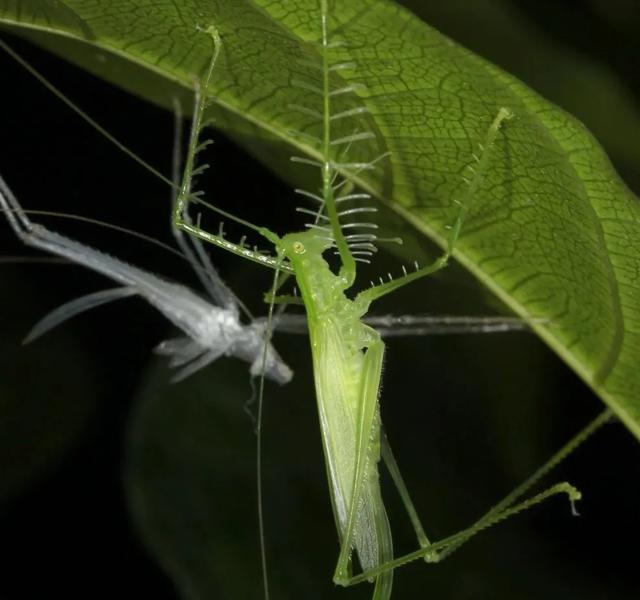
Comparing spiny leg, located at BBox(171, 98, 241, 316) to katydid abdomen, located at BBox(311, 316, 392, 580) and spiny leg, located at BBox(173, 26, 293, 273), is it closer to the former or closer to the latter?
spiny leg, located at BBox(173, 26, 293, 273)

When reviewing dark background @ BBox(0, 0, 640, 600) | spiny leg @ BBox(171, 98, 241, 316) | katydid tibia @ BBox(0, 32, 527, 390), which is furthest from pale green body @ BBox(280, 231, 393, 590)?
spiny leg @ BBox(171, 98, 241, 316)

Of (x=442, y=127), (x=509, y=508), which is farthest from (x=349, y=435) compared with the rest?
(x=442, y=127)

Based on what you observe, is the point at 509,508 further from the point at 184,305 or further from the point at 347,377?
the point at 184,305

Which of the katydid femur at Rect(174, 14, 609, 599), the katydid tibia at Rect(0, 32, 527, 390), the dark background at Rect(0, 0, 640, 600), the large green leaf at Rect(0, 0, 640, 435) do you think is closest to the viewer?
the large green leaf at Rect(0, 0, 640, 435)

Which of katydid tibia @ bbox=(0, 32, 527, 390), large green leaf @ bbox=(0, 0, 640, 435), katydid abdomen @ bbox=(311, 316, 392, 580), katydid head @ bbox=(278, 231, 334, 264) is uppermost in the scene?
large green leaf @ bbox=(0, 0, 640, 435)

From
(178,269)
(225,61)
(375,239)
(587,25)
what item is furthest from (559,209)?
(178,269)
